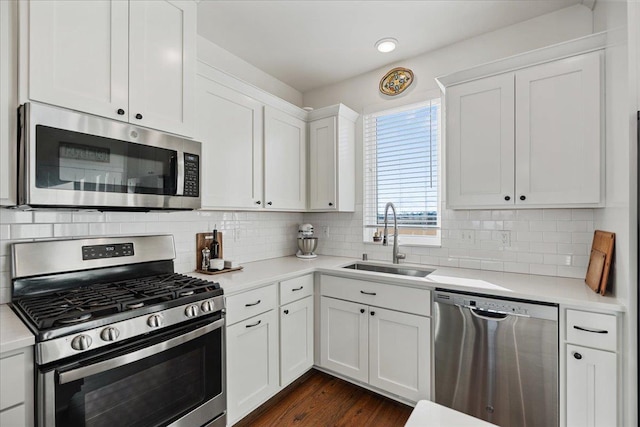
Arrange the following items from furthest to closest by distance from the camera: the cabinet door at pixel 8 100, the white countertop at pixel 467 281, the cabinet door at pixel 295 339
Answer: the cabinet door at pixel 295 339 → the white countertop at pixel 467 281 → the cabinet door at pixel 8 100

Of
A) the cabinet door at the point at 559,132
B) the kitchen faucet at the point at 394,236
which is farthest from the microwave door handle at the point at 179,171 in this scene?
the cabinet door at the point at 559,132

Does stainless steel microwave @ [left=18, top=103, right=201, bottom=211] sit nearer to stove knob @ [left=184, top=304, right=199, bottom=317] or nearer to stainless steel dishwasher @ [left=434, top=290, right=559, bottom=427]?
stove knob @ [left=184, top=304, right=199, bottom=317]

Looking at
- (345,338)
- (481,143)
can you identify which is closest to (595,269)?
(481,143)

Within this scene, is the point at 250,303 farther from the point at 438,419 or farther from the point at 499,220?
the point at 499,220

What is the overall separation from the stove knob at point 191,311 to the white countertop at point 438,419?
107 centimetres

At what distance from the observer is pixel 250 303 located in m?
1.97

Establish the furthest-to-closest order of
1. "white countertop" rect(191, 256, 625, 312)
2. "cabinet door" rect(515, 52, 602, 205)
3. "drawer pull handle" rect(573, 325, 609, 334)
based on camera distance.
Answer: "cabinet door" rect(515, 52, 602, 205)
"white countertop" rect(191, 256, 625, 312)
"drawer pull handle" rect(573, 325, 609, 334)

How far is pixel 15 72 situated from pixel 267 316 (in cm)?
177

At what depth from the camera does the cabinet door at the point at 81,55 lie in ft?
4.27

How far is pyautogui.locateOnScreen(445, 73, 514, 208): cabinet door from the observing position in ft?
6.70

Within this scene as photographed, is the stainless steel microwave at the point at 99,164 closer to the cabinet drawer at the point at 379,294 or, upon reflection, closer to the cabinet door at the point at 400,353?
the cabinet drawer at the point at 379,294

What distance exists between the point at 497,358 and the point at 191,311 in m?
1.71

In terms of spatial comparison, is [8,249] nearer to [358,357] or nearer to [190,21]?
[190,21]

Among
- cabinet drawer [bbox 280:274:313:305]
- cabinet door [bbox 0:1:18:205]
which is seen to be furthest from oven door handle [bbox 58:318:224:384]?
cabinet door [bbox 0:1:18:205]
